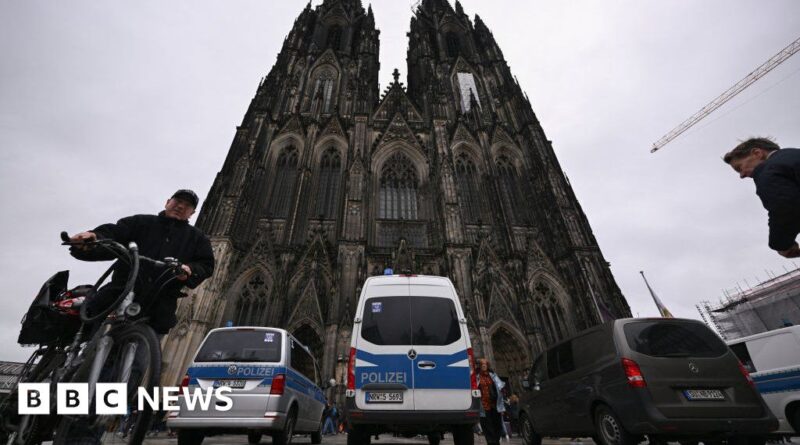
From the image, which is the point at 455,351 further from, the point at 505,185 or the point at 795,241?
the point at 505,185

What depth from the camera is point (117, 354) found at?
2871 mm

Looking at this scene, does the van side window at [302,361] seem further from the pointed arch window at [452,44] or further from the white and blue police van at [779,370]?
the pointed arch window at [452,44]

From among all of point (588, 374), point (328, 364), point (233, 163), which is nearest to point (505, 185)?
point (328, 364)

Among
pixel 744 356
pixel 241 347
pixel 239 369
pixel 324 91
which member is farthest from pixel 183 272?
pixel 324 91

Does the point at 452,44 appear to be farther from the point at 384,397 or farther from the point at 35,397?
the point at 35,397

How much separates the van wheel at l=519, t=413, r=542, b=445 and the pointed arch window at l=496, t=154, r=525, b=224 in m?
16.0

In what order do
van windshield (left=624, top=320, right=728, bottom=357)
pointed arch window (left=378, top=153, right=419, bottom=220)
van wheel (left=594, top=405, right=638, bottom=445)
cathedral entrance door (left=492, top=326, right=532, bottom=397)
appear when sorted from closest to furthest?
van wheel (left=594, top=405, right=638, bottom=445) < van windshield (left=624, top=320, right=728, bottom=357) < cathedral entrance door (left=492, top=326, right=532, bottom=397) < pointed arch window (left=378, top=153, right=419, bottom=220)

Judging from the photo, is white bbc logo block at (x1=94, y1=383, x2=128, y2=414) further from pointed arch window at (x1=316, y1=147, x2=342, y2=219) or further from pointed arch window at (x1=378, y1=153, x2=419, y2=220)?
pointed arch window at (x1=378, y1=153, x2=419, y2=220)

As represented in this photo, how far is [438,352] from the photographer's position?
4.62m

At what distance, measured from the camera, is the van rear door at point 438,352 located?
4.42 m

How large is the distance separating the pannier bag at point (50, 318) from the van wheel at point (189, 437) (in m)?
2.34

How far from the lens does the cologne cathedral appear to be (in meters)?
16.9

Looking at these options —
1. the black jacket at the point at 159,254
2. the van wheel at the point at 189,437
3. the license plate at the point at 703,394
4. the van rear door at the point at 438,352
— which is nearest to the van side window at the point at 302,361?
the van wheel at the point at 189,437

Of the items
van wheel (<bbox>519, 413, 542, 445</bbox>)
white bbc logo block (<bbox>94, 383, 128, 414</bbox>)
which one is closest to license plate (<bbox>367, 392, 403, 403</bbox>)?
white bbc logo block (<bbox>94, 383, 128, 414</bbox>)
